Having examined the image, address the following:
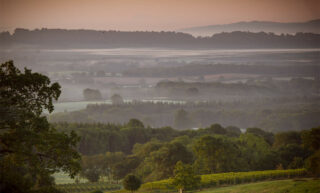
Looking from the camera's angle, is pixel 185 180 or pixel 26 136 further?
pixel 185 180

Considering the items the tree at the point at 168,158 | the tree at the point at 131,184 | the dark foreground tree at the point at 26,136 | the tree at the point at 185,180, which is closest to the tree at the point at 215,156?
the tree at the point at 168,158

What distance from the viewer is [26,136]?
36750 mm

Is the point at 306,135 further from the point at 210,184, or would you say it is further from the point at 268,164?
the point at 210,184

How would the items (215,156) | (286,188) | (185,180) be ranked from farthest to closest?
(215,156), (185,180), (286,188)

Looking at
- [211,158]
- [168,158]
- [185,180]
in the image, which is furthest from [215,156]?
[185,180]

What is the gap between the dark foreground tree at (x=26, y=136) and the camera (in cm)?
3666

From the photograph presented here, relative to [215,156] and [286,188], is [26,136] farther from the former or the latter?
[215,156]

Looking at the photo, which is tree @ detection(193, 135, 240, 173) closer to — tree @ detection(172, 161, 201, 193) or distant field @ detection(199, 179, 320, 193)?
tree @ detection(172, 161, 201, 193)

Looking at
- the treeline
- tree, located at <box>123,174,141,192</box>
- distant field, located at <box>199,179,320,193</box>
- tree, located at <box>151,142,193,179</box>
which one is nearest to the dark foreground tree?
distant field, located at <box>199,179,320,193</box>

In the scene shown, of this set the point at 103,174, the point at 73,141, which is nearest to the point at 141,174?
the point at 103,174

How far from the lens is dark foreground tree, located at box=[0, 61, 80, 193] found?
36.7m

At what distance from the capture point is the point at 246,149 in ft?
384

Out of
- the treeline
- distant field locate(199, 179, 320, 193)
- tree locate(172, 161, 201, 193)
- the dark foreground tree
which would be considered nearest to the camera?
the dark foreground tree

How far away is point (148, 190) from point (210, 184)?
36.9 feet
